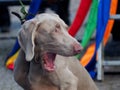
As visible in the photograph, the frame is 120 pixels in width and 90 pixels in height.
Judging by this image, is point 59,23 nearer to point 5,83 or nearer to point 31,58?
point 31,58

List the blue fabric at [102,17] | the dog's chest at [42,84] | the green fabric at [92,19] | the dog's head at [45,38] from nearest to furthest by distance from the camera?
the dog's head at [45,38] < the dog's chest at [42,84] < the blue fabric at [102,17] < the green fabric at [92,19]

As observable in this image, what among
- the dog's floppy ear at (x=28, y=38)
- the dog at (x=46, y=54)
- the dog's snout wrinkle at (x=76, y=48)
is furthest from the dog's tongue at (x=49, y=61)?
the dog's snout wrinkle at (x=76, y=48)

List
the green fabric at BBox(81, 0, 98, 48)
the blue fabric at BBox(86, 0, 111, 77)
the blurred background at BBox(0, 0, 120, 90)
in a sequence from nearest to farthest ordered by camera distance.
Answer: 1. the blue fabric at BBox(86, 0, 111, 77)
2. the green fabric at BBox(81, 0, 98, 48)
3. the blurred background at BBox(0, 0, 120, 90)

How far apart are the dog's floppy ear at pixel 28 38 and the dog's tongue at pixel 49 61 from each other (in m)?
0.13

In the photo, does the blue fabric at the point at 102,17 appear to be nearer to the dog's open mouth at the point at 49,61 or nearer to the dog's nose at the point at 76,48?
the dog's open mouth at the point at 49,61

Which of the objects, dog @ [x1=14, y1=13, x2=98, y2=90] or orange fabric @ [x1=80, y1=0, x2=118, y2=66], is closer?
dog @ [x1=14, y1=13, x2=98, y2=90]

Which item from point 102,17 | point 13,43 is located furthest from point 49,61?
point 13,43

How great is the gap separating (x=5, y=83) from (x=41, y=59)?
8.90ft

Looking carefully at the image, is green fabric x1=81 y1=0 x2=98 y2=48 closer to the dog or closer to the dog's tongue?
the dog

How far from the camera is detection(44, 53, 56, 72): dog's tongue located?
3.82 metres

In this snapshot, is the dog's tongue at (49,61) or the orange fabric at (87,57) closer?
the dog's tongue at (49,61)

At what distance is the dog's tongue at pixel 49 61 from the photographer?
3.82 m

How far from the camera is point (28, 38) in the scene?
3.75 m

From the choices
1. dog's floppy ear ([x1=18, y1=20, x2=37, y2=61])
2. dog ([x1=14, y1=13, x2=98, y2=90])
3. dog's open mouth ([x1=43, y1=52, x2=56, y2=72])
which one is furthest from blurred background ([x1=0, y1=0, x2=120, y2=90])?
dog's floppy ear ([x1=18, y1=20, x2=37, y2=61])
